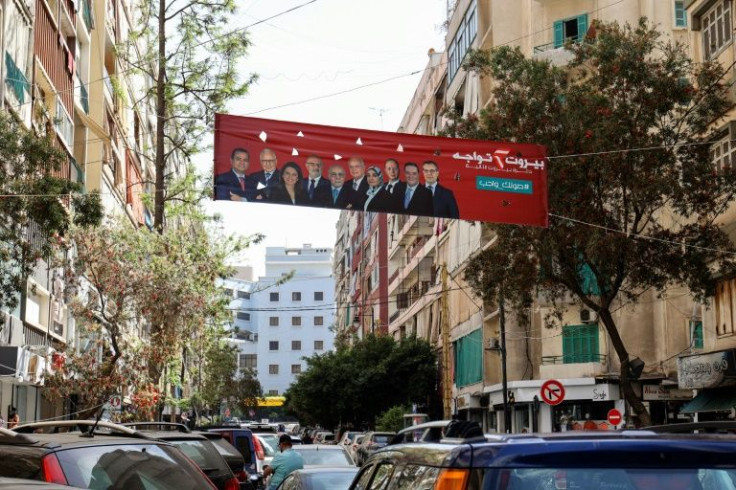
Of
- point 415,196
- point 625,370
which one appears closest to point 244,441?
point 415,196

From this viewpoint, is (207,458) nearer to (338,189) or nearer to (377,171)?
(338,189)

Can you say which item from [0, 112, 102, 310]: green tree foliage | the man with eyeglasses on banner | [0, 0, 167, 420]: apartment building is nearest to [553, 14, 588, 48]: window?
[0, 0, 167, 420]: apartment building

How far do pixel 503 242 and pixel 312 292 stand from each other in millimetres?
129033

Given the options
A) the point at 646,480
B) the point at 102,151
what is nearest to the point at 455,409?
the point at 102,151

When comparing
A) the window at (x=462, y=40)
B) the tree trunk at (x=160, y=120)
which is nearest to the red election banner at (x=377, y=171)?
the tree trunk at (x=160, y=120)

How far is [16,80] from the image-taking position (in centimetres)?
2802

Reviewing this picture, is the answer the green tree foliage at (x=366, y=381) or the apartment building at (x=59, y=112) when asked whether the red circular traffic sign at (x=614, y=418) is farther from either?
the green tree foliage at (x=366, y=381)

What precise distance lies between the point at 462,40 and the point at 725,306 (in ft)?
93.2

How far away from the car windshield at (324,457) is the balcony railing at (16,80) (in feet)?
40.0

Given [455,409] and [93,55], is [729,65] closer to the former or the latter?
[93,55]

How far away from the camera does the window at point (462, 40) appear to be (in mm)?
49594

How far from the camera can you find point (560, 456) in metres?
4.03

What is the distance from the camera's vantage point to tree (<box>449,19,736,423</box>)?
24.5 m

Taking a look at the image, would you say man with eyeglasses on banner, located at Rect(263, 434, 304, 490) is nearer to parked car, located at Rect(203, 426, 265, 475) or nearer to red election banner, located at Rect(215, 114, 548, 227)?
red election banner, located at Rect(215, 114, 548, 227)
